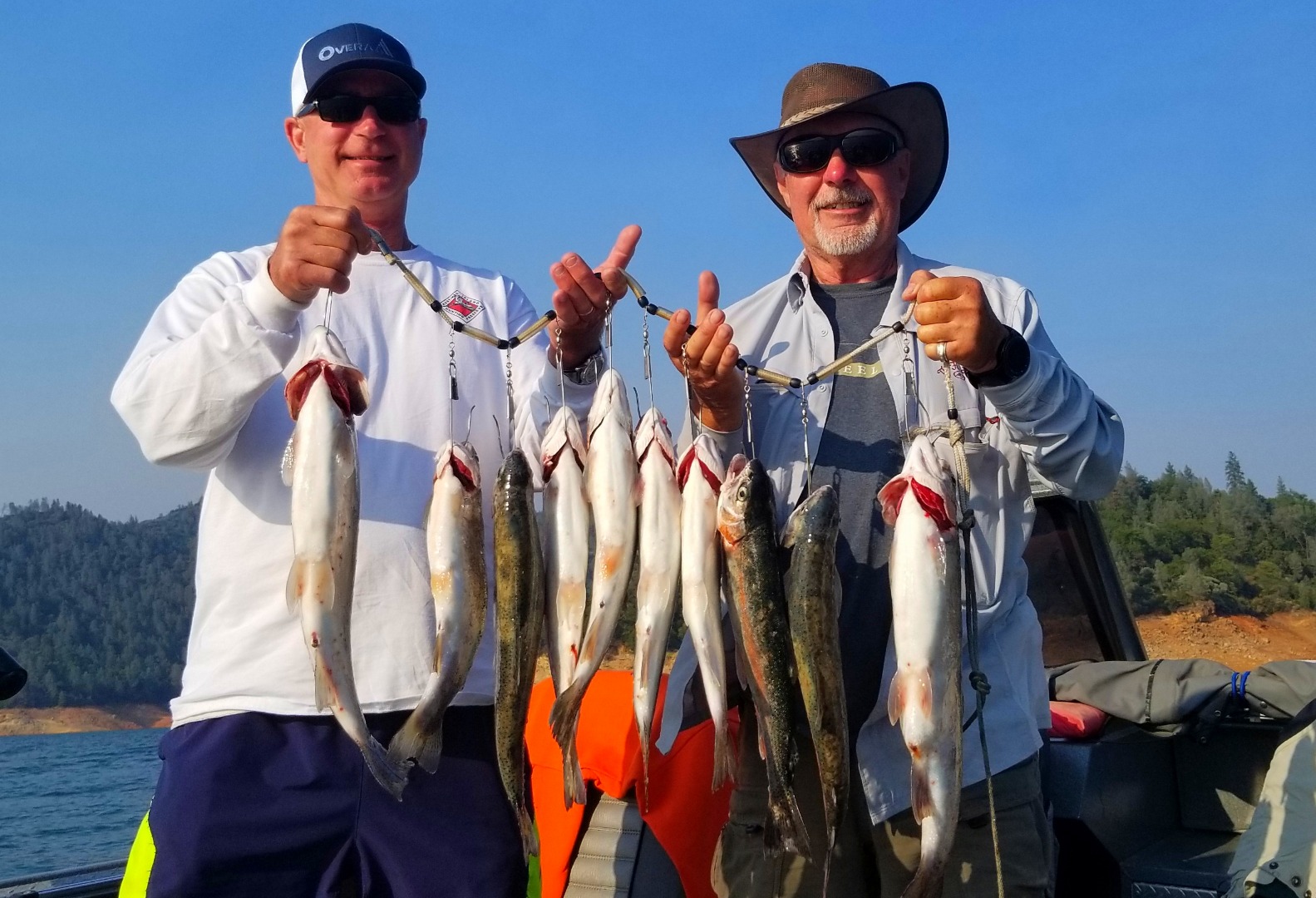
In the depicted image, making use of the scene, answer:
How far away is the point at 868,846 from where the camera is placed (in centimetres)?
412

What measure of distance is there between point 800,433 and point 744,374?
0.42m

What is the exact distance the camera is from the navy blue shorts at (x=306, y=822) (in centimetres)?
343

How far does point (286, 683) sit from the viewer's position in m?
3.50

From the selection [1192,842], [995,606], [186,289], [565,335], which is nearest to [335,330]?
[186,289]

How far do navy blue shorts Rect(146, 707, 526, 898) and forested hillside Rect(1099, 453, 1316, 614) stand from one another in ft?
73.7

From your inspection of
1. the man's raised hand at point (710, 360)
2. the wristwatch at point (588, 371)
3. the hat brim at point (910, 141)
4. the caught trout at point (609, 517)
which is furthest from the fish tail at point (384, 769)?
the hat brim at point (910, 141)

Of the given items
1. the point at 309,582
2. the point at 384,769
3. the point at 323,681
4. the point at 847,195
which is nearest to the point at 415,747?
the point at 384,769

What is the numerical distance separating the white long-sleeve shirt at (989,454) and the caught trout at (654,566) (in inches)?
20.3

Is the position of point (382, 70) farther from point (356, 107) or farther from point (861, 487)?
point (861, 487)

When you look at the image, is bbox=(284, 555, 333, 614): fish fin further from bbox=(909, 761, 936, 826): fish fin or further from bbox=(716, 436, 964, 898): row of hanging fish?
bbox=(909, 761, 936, 826): fish fin

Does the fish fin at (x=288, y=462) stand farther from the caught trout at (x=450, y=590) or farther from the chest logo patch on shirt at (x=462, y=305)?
the chest logo patch on shirt at (x=462, y=305)

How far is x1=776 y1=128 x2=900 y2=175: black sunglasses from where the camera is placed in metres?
4.45

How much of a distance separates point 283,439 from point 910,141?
305cm

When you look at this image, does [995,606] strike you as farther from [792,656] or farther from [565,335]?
[565,335]
